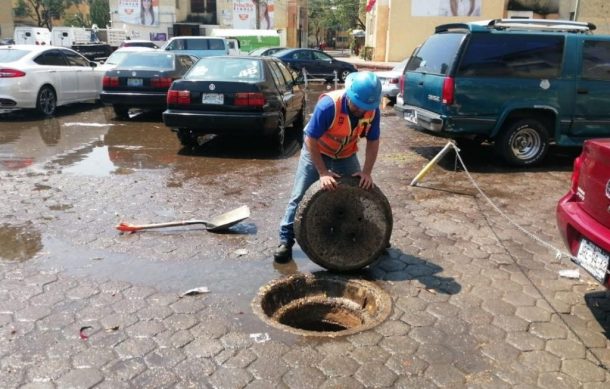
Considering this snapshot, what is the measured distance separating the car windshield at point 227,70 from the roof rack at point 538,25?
11.7ft

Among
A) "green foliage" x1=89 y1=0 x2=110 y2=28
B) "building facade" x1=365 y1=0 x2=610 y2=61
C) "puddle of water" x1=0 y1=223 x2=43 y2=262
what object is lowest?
"puddle of water" x1=0 y1=223 x2=43 y2=262

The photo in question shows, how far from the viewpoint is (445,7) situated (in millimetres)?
33406

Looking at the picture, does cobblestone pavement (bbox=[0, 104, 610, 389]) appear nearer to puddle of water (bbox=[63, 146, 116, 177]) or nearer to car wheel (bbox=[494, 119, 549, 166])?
puddle of water (bbox=[63, 146, 116, 177])

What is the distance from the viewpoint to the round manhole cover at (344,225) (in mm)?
4316

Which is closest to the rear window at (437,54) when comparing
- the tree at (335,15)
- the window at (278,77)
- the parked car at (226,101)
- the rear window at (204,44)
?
the window at (278,77)

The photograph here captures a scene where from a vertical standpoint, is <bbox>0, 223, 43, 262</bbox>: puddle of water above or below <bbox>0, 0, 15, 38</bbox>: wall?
below

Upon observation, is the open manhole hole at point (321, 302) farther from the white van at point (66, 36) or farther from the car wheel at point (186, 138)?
the white van at point (66, 36)

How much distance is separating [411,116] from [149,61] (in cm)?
653

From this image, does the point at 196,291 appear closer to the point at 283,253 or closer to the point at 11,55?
the point at 283,253

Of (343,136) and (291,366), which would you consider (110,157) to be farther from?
(291,366)

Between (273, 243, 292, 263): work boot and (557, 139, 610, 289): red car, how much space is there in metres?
2.10

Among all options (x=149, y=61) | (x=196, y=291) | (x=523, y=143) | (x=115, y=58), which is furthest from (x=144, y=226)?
(x=115, y=58)

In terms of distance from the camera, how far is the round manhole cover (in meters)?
4.32

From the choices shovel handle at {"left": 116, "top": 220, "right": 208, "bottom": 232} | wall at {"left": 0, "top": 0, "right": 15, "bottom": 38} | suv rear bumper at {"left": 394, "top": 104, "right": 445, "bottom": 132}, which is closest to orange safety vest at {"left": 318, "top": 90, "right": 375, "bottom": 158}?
shovel handle at {"left": 116, "top": 220, "right": 208, "bottom": 232}
